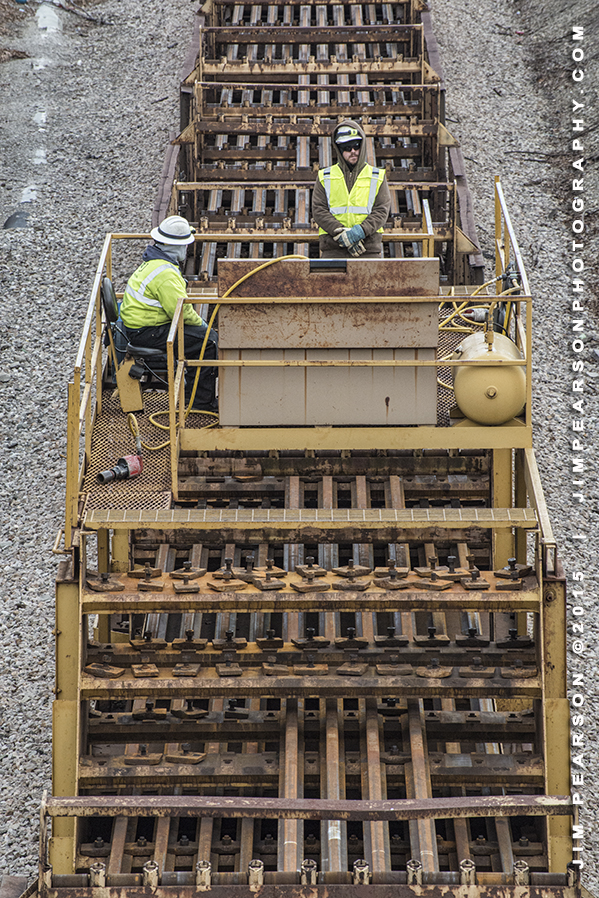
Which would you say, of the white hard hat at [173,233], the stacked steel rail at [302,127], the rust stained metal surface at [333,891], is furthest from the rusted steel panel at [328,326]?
the rust stained metal surface at [333,891]

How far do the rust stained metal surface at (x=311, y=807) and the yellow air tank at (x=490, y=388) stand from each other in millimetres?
2590

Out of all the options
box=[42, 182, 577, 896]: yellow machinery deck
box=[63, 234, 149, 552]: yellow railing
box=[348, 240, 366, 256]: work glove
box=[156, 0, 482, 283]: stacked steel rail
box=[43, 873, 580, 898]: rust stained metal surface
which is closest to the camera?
box=[43, 873, 580, 898]: rust stained metal surface

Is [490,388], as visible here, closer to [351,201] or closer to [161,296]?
[351,201]

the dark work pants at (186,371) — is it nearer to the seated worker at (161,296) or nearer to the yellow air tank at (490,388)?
the seated worker at (161,296)

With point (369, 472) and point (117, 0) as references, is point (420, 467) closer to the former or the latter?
point (369, 472)

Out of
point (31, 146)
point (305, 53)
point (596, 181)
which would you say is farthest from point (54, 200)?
point (596, 181)

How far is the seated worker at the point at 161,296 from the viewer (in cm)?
821

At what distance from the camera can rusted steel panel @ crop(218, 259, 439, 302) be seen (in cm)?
743

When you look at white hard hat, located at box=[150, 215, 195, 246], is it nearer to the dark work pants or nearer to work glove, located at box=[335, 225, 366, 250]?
the dark work pants

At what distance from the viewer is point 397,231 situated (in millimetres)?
11445

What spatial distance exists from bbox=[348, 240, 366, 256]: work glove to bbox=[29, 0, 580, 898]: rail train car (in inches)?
34.9

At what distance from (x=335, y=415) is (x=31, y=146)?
11465 mm

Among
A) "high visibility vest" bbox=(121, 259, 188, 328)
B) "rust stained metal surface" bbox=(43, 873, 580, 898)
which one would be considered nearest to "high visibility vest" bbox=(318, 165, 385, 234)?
"high visibility vest" bbox=(121, 259, 188, 328)

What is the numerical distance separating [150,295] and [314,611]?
8.97ft
